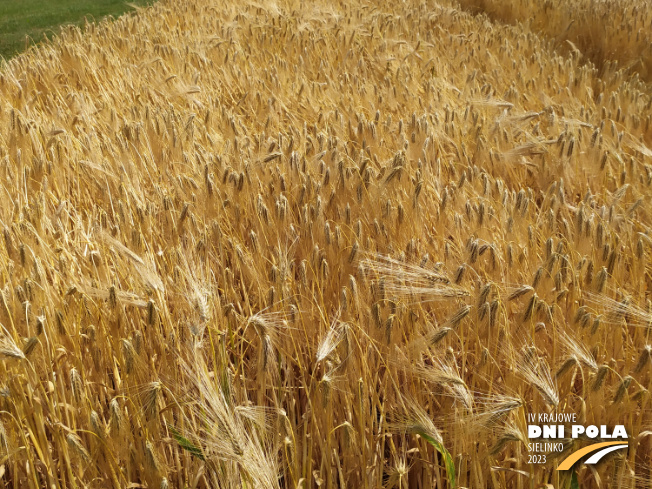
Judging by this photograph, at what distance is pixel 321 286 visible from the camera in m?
1.44

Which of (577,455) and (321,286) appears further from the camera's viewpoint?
(321,286)

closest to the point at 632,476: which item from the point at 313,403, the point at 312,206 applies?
the point at 313,403

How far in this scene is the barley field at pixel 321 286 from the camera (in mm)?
1033

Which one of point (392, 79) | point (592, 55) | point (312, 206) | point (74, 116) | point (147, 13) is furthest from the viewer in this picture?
point (147, 13)

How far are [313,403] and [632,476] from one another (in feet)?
1.87

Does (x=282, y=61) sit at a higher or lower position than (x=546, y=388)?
higher

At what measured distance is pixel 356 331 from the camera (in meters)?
1.27

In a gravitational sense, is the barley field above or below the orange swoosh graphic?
above

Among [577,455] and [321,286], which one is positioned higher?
[321,286]

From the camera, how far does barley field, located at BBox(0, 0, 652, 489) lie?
1033 mm

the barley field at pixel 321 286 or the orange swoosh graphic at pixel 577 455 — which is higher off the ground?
the barley field at pixel 321 286

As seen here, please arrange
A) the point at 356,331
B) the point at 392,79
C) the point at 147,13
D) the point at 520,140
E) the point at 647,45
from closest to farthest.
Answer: the point at 356,331 → the point at 520,140 → the point at 392,79 → the point at 647,45 → the point at 147,13

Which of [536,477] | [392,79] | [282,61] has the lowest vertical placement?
[536,477]

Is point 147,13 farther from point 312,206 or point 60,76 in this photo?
point 312,206
